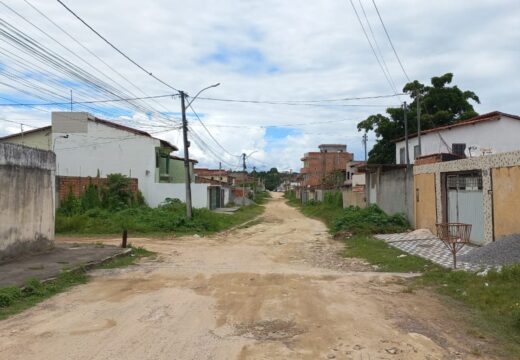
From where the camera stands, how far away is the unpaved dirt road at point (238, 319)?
6.31 m

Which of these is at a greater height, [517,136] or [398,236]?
[517,136]

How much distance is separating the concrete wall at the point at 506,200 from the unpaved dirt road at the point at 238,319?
15.4 ft

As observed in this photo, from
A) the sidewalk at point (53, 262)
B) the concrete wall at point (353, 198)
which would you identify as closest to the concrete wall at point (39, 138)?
the sidewalk at point (53, 262)

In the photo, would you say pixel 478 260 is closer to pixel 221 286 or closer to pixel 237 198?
pixel 221 286

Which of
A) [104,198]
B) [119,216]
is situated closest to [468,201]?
[119,216]

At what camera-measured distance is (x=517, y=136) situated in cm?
3011

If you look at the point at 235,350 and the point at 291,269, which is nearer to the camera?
the point at 235,350

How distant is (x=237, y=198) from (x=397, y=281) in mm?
57974

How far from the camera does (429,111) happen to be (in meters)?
45.4

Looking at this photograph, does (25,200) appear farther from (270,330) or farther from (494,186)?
(494,186)

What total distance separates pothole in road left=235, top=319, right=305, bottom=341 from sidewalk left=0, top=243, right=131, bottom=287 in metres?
5.56

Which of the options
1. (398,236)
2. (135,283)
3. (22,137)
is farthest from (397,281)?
(22,137)

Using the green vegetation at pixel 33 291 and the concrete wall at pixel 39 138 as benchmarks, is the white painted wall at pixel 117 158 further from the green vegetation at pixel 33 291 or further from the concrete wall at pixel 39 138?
the green vegetation at pixel 33 291

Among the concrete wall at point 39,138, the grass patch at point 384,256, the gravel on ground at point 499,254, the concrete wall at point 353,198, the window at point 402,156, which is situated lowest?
the grass patch at point 384,256
